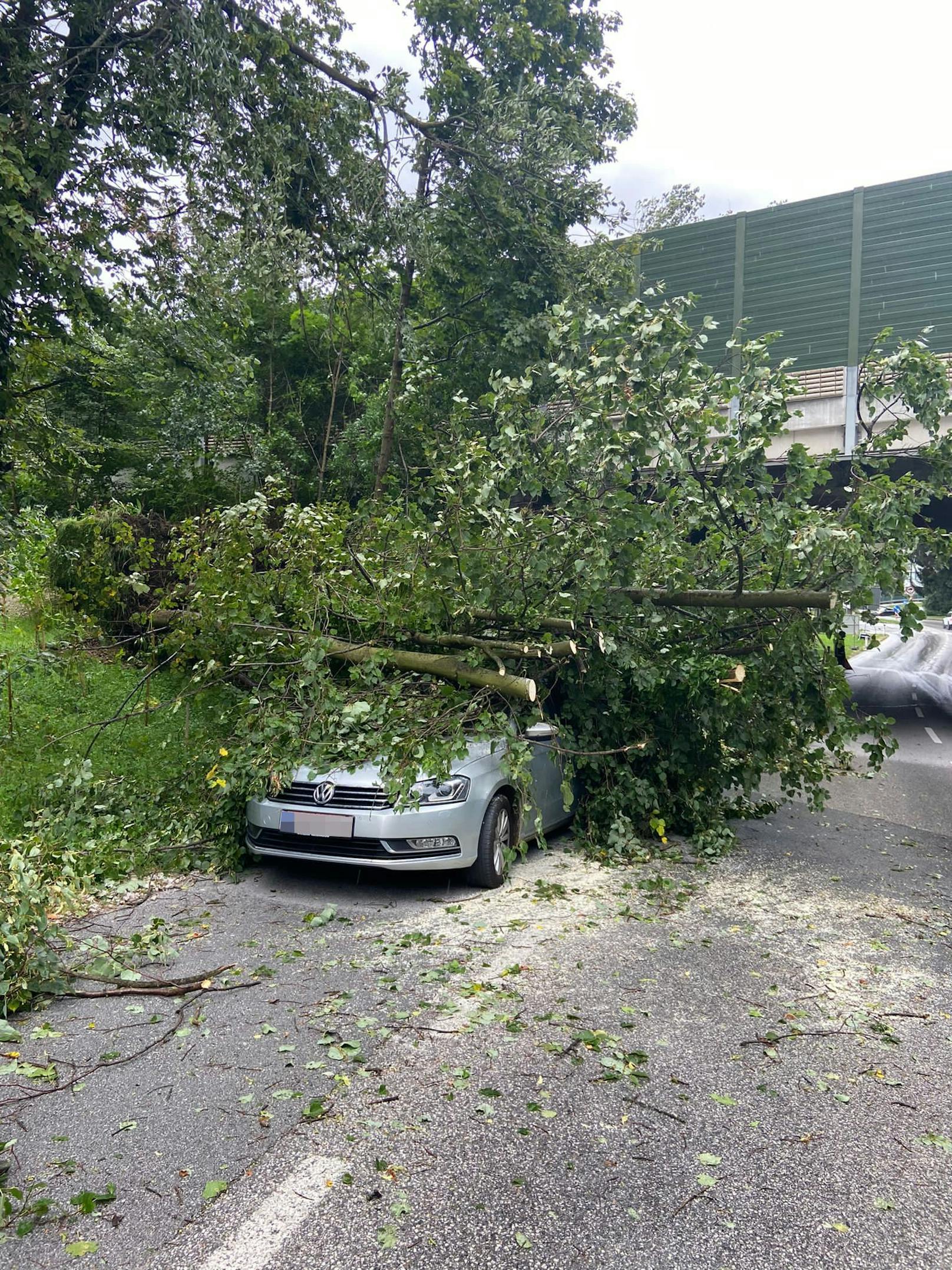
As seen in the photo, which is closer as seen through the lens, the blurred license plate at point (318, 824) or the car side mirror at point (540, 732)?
the blurred license plate at point (318, 824)

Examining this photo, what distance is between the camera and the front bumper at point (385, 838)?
568cm

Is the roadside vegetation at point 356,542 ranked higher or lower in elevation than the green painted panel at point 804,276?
lower

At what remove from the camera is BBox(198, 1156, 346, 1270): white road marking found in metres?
2.41

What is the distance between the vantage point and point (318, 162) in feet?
31.6

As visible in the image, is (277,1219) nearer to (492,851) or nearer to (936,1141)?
(936,1141)

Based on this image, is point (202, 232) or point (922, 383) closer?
point (922, 383)

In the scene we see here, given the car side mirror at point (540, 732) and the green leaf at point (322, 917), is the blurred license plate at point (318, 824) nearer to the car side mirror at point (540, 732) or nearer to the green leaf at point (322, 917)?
the green leaf at point (322, 917)

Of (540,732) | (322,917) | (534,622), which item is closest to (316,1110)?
(322,917)

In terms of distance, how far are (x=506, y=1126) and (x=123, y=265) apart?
30.9 ft

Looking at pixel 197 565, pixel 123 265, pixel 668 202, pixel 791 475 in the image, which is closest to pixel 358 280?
pixel 123 265

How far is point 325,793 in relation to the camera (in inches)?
229

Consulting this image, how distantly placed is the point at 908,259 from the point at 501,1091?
17.2m

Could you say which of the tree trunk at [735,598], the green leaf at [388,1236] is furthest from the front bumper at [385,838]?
the green leaf at [388,1236]

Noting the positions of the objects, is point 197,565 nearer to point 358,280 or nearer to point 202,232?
point 202,232
